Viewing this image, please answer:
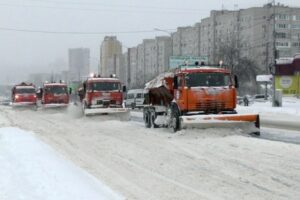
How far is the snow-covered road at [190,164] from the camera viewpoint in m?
9.40

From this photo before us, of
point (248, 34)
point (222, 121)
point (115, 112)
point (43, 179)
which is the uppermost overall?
point (248, 34)

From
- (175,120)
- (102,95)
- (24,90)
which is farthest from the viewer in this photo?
(24,90)

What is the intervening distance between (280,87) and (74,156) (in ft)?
168

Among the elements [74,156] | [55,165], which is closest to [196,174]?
[55,165]

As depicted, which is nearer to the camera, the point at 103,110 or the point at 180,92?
the point at 180,92

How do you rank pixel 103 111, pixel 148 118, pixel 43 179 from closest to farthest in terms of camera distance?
pixel 43 179 < pixel 148 118 < pixel 103 111

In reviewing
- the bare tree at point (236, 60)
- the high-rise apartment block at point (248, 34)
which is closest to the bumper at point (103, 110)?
the bare tree at point (236, 60)

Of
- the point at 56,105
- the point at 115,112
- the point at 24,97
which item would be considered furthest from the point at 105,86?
the point at 24,97

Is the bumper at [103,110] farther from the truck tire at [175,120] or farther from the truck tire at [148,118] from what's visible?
the truck tire at [175,120]

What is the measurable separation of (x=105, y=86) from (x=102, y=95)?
752 millimetres

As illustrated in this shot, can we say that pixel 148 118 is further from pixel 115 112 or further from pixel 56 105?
pixel 56 105

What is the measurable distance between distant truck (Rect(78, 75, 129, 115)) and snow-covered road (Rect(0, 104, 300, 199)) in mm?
11756

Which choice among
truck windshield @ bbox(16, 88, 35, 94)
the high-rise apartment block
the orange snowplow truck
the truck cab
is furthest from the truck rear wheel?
the high-rise apartment block

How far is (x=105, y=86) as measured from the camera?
32469 mm
